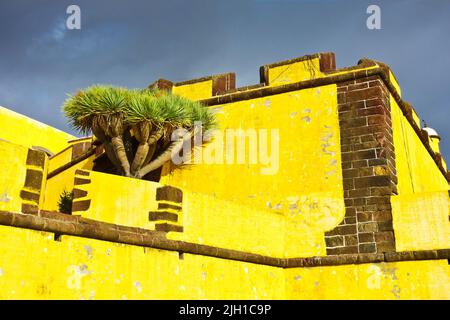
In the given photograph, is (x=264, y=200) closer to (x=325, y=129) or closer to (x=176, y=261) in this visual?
(x=325, y=129)

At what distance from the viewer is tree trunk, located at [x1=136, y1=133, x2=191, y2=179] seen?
9438 mm

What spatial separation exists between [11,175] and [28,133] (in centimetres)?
1124

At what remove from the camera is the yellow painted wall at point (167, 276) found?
195 inches

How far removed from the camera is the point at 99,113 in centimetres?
891

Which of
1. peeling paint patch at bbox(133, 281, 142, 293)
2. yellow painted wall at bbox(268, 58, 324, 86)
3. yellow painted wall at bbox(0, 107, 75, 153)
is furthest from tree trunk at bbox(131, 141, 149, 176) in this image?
yellow painted wall at bbox(0, 107, 75, 153)

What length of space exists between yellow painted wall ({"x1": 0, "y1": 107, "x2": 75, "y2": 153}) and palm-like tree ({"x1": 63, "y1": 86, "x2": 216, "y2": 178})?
6.62 metres

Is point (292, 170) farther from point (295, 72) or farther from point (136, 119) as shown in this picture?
point (136, 119)

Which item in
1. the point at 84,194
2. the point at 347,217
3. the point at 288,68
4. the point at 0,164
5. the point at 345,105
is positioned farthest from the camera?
the point at 288,68

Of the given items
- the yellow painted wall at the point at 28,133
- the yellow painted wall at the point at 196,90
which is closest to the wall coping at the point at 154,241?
the yellow painted wall at the point at 196,90

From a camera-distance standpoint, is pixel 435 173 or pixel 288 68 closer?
pixel 288 68

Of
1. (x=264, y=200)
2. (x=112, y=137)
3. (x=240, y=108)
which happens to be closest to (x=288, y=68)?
Answer: (x=240, y=108)

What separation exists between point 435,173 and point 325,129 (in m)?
5.62

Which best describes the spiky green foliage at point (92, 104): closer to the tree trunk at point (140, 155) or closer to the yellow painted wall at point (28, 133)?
the tree trunk at point (140, 155)

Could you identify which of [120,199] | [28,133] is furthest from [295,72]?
[28,133]
